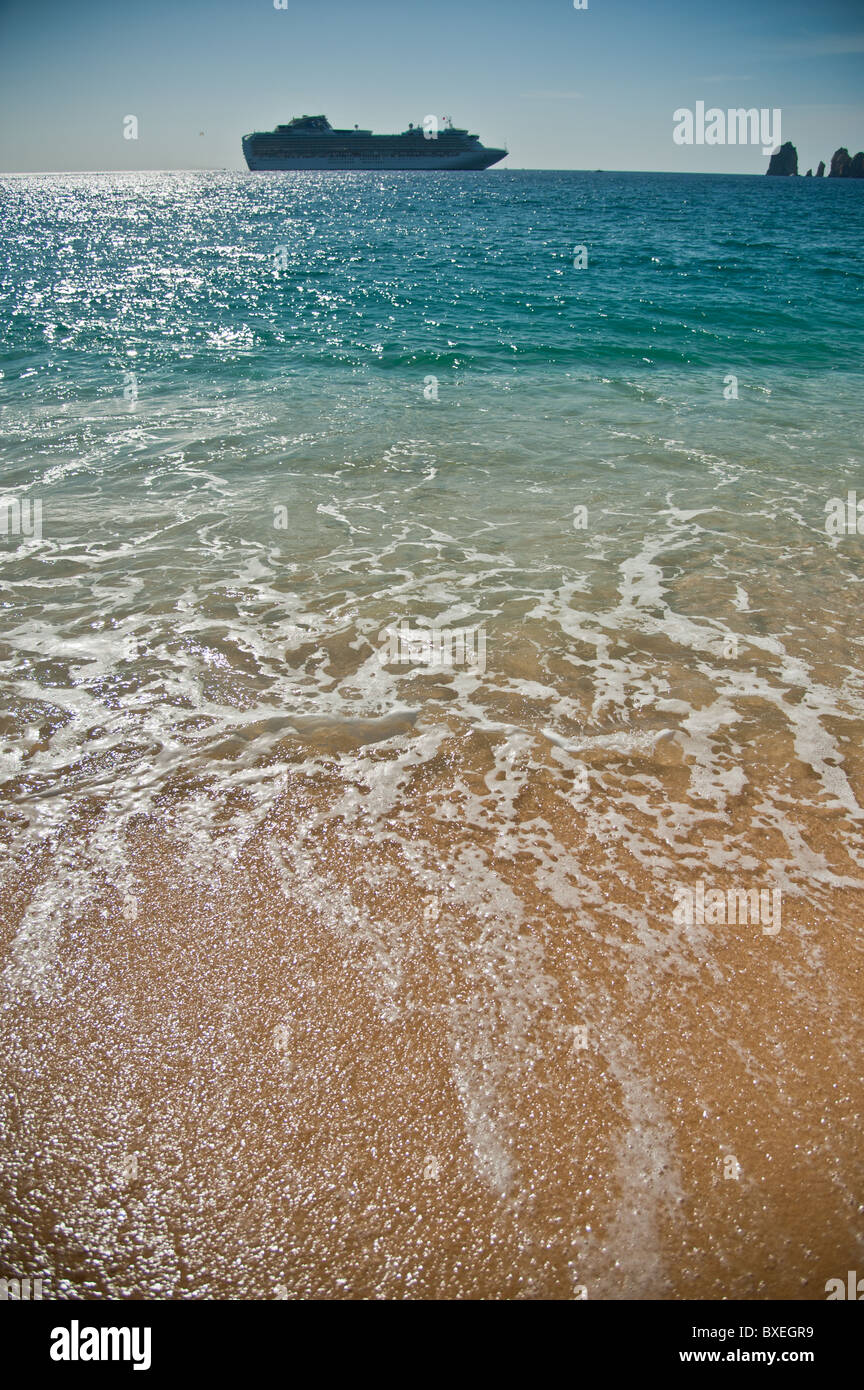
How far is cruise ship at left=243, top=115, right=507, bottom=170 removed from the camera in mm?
129250

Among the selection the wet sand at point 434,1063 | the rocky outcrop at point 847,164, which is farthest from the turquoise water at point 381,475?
the rocky outcrop at point 847,164

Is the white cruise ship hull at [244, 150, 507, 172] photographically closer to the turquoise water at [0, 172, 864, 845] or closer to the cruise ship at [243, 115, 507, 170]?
the cruise ship at [243, 115, 507, 170]

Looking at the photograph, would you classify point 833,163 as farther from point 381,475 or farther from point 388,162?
point 381,475

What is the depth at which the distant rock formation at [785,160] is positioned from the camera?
171750 millimetres

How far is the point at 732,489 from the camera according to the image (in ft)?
30.4

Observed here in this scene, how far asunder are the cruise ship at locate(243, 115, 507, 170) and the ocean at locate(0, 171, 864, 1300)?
152 meters

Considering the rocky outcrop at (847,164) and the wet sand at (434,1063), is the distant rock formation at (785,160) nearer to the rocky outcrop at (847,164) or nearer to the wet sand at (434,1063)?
the rocky outcrop at (847,164)

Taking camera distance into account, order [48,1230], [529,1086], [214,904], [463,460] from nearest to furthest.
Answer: [48,1230], [529,1086], [214,904], [463,460]

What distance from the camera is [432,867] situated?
3947mm

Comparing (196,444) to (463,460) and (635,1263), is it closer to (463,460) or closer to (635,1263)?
(463,460)

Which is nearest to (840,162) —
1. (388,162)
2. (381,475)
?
(388,162)

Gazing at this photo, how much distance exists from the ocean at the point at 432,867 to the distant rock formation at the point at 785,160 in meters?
220
